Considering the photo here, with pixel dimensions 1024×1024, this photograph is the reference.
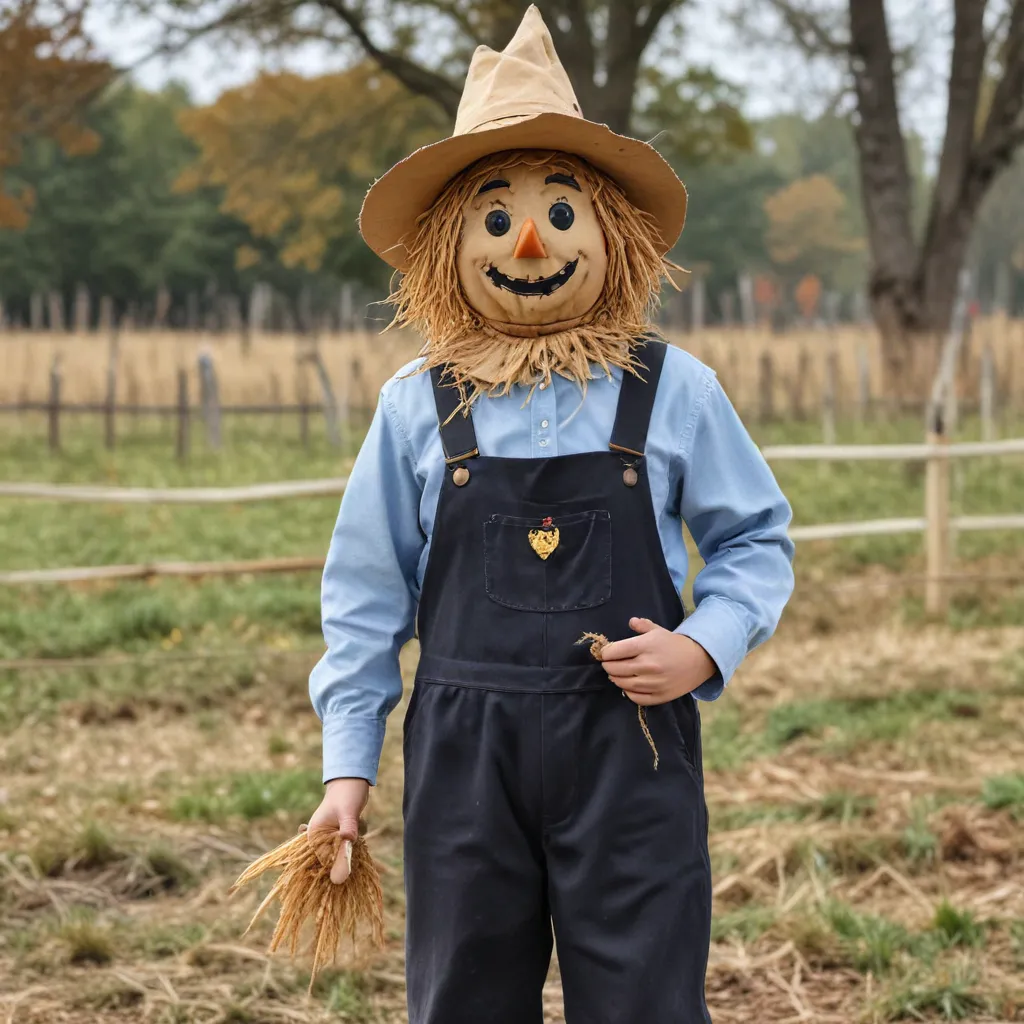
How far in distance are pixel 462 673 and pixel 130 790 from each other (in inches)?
111

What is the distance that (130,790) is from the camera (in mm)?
4219

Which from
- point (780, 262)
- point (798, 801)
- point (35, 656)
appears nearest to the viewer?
point (798, 801)

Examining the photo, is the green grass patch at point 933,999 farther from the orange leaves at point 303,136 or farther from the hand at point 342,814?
the orange leaves at point 303,136

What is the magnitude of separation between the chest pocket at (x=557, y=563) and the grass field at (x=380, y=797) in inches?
55.3

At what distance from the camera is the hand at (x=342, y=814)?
1745 mm

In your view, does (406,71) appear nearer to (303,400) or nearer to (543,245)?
(303,400)

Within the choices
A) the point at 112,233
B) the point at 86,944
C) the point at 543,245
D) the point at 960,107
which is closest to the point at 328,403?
the point at 960,107

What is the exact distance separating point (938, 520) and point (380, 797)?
11.9 ft

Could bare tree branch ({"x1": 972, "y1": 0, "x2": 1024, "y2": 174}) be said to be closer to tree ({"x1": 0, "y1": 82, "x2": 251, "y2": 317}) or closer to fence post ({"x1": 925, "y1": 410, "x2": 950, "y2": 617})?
fence post ({"x1": 925, "y1": 410, "x2": 950, "y2": 617})

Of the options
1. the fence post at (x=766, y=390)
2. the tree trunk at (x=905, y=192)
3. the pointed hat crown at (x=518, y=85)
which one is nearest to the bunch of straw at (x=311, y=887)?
the pointed hat crown at (x=518, y=85)

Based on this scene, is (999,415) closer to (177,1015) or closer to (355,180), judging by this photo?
(177,1015)

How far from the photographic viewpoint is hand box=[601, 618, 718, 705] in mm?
1673

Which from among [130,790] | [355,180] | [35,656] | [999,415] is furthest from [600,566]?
[355,180]

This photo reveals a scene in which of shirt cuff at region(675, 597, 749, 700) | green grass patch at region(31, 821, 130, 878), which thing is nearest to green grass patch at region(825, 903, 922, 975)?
shirt cuff at region(675, 597, 749, 700)
